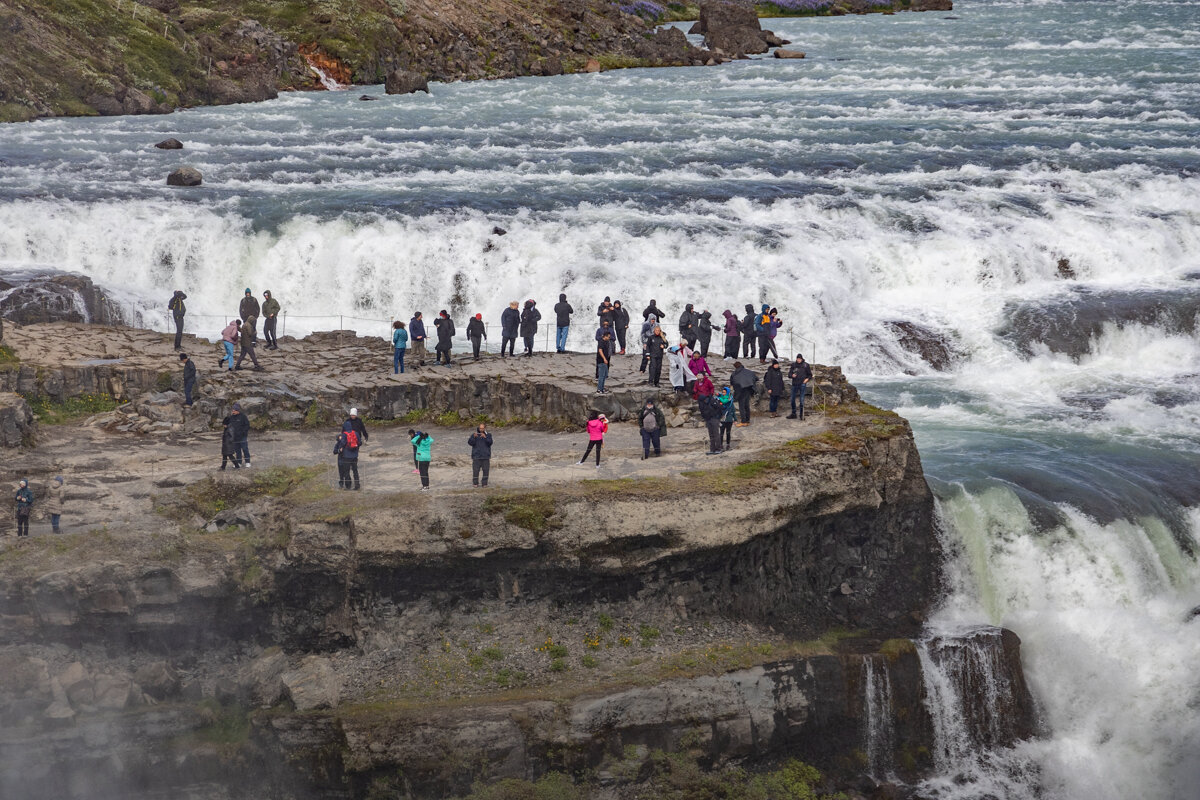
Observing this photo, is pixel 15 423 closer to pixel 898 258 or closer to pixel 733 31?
pixel 898 258

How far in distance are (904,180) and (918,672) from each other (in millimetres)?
32890

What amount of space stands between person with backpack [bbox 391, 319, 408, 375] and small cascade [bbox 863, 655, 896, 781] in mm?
15021

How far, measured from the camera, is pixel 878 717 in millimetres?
25062

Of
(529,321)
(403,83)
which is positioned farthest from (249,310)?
(403,83)

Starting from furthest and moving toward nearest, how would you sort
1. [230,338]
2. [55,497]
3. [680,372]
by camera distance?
[230,338]
[680,372]
[55,497]

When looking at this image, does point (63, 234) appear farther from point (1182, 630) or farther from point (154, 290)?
point (1182, 630)

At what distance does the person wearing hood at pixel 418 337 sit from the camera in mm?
34125

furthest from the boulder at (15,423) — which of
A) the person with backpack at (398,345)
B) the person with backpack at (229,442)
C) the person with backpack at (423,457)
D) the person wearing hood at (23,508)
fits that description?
the person with backpack at (423,457)

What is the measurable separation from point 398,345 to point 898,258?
20303mm

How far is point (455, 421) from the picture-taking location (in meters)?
32.5

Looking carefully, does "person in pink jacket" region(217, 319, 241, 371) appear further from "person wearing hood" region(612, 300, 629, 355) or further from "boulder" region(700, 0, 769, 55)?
"boulder" region(700, 0, 769, 55)

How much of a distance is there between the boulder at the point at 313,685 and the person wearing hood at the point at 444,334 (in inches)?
486

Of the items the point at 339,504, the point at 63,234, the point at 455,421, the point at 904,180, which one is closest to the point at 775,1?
the point at 904,180

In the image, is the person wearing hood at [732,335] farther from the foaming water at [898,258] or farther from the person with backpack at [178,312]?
the person with backpack at [178,312]
